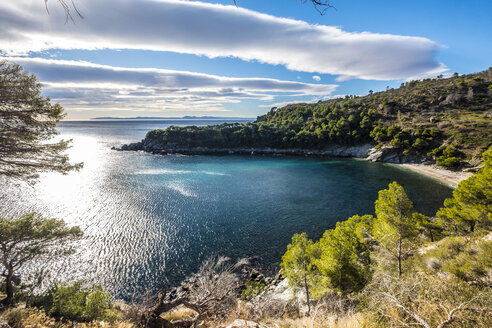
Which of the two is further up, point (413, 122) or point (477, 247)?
point (413, 122)

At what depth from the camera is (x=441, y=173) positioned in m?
53.8

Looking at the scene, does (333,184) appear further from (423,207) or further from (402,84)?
(402,84)

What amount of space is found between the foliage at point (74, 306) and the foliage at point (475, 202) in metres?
24.1

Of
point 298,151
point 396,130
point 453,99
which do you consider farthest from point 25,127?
point 453,99

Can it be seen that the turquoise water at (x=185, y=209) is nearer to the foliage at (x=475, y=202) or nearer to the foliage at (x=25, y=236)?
the foliage at (x=25, y=236)

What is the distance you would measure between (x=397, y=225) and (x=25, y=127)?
2225 centimetres

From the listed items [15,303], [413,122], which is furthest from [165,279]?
[413,122]

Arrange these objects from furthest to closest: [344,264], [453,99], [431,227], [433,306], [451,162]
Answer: [453,99] → [451,162] → [431,227] → [344,264] → [433,306]

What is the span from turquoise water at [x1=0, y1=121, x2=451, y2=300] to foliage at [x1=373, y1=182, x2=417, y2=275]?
13202mm

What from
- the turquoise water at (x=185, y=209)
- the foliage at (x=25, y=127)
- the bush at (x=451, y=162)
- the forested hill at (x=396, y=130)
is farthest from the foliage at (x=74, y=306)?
the forested hill at (x=396, y=130)

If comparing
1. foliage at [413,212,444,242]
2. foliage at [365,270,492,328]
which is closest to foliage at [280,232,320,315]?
foliage at [365,270,492,328]

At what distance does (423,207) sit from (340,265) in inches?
1305

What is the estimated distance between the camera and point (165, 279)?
20859 millimetres

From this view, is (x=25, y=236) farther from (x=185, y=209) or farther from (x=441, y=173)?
(x=441, y=173)
